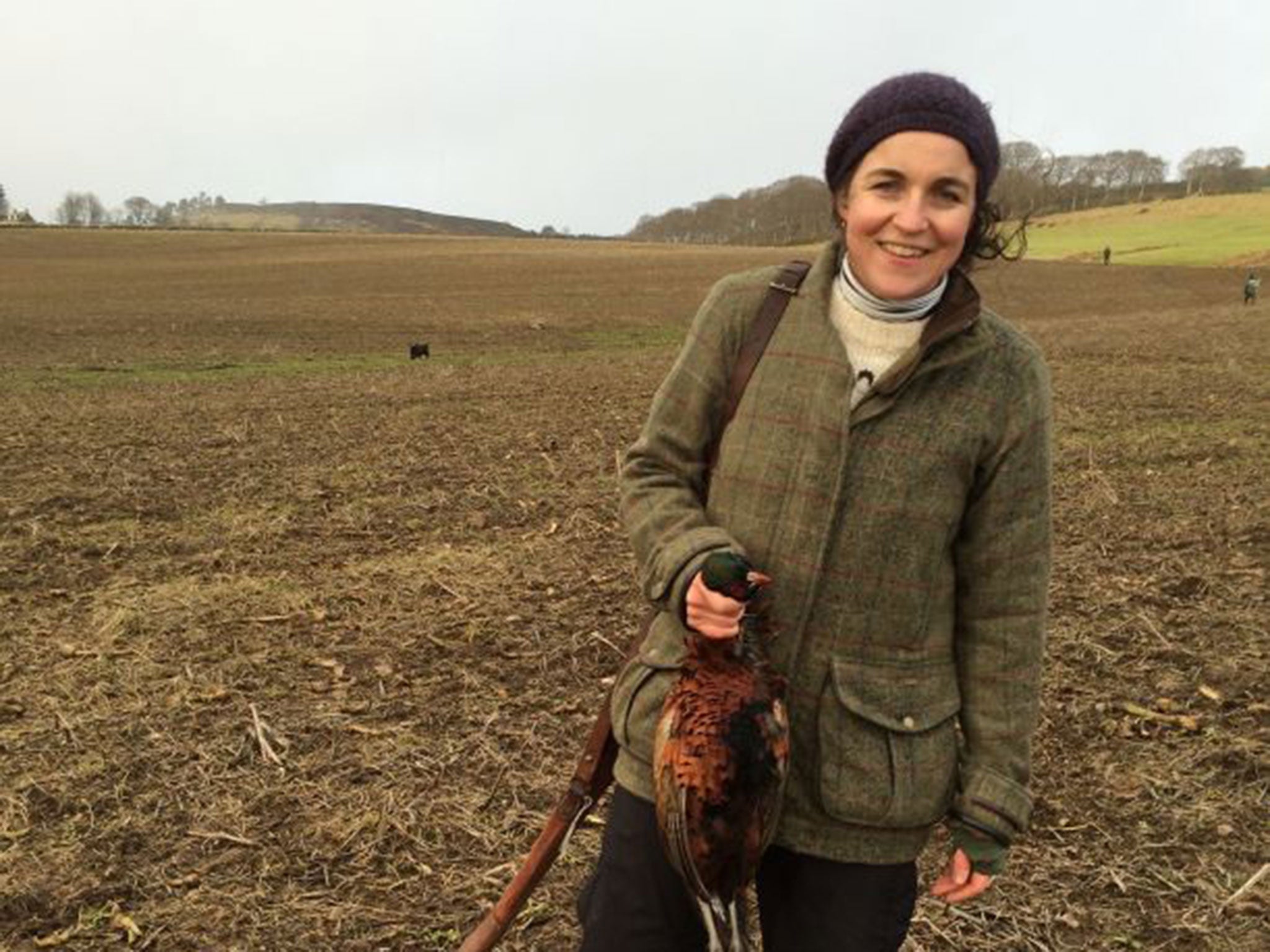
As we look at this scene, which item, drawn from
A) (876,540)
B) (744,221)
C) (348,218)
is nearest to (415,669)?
(876,540)

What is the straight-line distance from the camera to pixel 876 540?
185 cm

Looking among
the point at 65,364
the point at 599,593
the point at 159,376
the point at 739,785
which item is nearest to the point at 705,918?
the point at 739,785

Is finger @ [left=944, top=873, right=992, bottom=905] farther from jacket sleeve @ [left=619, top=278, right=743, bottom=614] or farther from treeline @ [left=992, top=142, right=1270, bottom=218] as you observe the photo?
treeline @ [left=992, top=142, right=1270, bottom=218]

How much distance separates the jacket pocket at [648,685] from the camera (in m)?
1.95

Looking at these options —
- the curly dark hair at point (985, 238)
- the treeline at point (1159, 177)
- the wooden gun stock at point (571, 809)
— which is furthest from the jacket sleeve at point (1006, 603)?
the treeline at point (1159, 177)

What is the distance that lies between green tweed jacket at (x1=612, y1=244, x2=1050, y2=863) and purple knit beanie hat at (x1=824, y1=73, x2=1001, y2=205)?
24 centimetres

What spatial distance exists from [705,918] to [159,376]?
17.2 metres

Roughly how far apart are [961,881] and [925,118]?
57.4 inches

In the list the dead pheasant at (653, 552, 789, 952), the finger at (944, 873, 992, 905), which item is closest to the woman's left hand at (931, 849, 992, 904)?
the finger at (944, 873, 992, 905)

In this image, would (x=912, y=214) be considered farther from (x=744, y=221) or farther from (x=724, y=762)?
(x=744, y=221)

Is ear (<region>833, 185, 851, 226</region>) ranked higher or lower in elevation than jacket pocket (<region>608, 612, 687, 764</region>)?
higher

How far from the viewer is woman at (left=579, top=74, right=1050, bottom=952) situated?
181 cm

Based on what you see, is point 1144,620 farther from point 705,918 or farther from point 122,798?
point 122,798

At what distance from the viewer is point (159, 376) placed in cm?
1680
